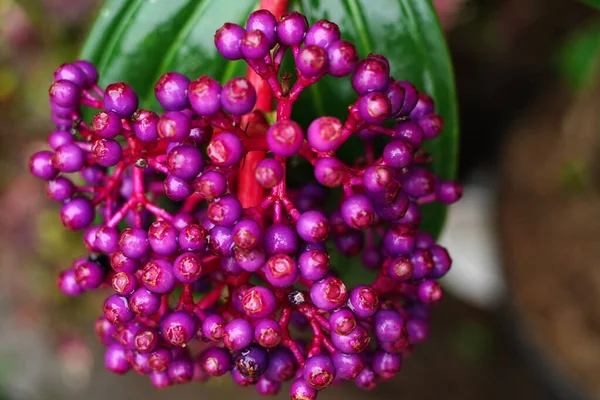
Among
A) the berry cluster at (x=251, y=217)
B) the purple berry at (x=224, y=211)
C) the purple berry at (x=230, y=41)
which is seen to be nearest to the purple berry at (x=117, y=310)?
the berry cluster at (x=251, y=217)

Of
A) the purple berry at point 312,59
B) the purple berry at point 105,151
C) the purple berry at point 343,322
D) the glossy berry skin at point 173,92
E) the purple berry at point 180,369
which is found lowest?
the purple berry at point 180,369

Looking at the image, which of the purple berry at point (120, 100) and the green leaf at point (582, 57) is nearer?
the purple berry at point (120, 100)

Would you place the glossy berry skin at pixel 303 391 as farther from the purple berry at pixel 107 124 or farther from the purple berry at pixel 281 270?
the purple berry at pixel 107 124

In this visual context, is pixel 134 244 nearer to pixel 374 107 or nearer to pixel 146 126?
pixel 146 126

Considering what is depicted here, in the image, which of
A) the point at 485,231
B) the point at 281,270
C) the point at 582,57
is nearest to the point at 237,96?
the point at 281,270

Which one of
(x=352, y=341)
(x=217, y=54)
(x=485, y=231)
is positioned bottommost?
(x=485, y=231)

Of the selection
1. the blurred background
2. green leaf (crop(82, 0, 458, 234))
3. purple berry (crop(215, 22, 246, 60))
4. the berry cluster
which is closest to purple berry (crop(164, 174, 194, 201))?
the berry cluster
